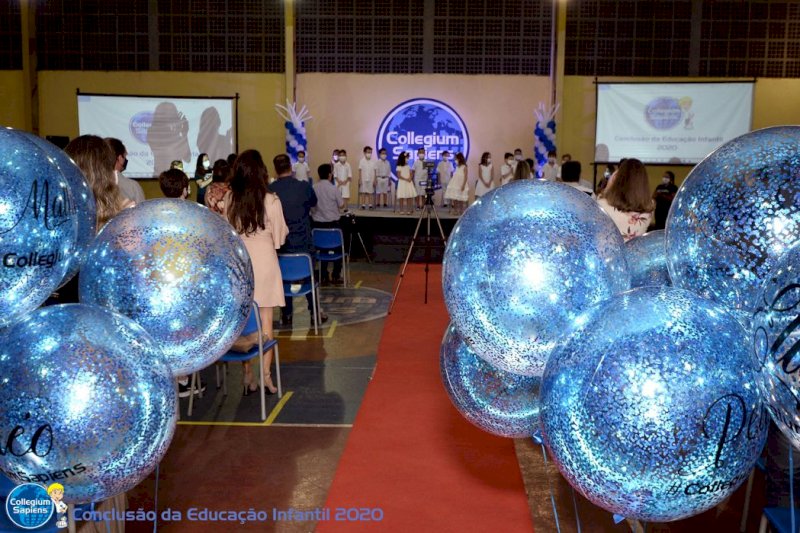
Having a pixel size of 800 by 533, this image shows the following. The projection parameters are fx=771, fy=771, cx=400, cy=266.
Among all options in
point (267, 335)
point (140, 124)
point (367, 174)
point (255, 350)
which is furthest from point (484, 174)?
point (255, 350)

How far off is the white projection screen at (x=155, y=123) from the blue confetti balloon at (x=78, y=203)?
44.8ft

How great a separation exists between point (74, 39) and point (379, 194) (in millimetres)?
6784

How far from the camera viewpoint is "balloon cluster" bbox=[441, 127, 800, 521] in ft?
4.44

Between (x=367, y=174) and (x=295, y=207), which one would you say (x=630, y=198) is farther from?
(x=367, y=174)

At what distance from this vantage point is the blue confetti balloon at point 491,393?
205 cm

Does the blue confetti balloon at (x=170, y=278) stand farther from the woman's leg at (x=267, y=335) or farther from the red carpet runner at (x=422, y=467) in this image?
the woman's leg at (x=267, y=335)

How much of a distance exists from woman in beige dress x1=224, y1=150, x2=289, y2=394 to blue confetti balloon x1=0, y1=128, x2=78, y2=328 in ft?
8.87

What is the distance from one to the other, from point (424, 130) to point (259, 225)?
11.3 m

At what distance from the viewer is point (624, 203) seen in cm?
383

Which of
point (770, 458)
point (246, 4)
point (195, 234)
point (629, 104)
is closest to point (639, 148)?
point (629, 104)

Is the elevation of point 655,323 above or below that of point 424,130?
below

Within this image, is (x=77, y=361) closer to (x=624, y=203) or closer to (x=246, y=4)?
(x=624, y=203)

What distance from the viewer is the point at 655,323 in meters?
1.40

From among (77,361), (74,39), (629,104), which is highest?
(74,39)
